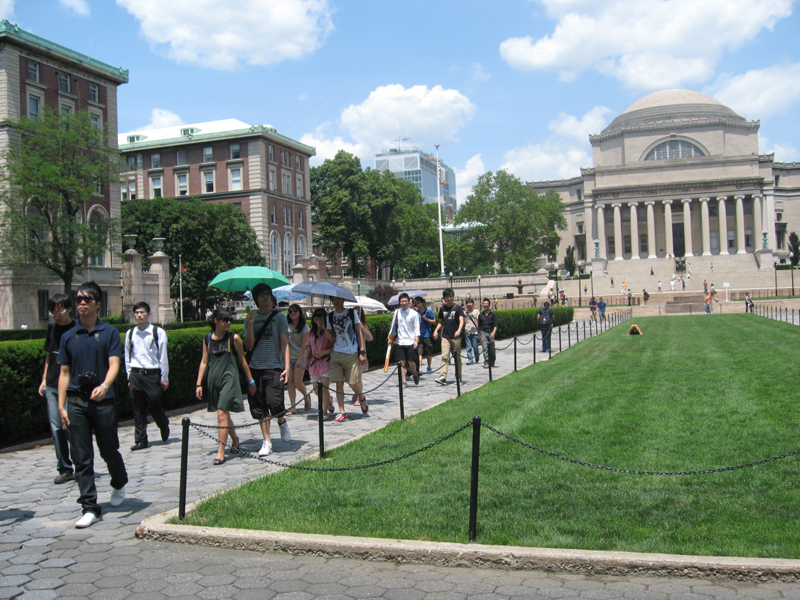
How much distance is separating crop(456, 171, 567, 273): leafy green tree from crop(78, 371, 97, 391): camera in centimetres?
8100

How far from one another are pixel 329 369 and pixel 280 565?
652 cm

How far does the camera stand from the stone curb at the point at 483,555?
180 inches

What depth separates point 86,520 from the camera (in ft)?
19.6

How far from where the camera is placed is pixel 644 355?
63.3 ft

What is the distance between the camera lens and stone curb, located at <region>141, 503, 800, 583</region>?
457cm

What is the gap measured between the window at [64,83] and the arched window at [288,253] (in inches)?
1148

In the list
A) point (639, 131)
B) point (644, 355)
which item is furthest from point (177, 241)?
point (639, 131)

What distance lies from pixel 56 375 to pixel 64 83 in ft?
146

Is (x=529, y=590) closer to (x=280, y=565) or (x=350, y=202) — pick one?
(x=280, y=565)

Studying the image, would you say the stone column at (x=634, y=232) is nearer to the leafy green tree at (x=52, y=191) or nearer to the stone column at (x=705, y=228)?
→ the stone column at (x=705, y=228)

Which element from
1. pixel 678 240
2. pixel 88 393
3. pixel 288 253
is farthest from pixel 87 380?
pixel 678 240

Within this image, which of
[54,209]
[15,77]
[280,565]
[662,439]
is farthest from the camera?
[15,77]

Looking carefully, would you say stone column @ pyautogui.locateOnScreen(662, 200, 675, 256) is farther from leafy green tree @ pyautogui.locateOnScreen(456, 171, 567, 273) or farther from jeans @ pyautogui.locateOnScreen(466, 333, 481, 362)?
jeans @ pyautogui.locateOnScreen(466, 333, 481, 362)

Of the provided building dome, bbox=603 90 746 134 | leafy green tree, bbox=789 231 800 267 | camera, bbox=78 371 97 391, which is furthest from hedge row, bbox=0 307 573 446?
leafy green tree, bbox=789 231 800 267
